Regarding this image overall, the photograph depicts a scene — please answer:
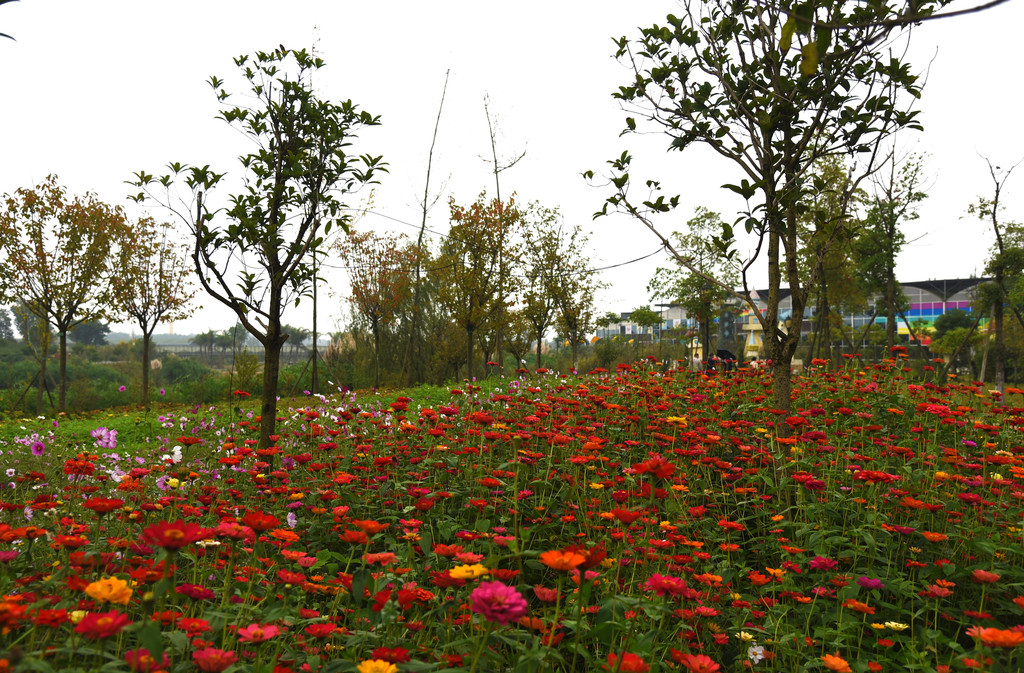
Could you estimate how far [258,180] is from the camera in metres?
4.73

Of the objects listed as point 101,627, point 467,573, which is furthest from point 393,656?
point 101,627

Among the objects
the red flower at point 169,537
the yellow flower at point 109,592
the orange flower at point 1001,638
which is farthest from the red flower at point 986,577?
the yellow flower at point 109,592

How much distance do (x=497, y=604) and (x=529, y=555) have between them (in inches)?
57.0

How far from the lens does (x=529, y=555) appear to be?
2539 mm

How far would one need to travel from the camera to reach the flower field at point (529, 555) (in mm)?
1537

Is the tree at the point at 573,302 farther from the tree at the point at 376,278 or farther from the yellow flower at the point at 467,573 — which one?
the yellow flower at the point at 467,573

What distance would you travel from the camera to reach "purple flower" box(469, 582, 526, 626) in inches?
44.4

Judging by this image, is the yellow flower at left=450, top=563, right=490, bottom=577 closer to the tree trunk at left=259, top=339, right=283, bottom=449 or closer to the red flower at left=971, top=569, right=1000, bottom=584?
the red flower at left=971, top=569, right=1000, bottom=584

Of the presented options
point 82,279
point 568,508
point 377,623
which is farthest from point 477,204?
point 377,623

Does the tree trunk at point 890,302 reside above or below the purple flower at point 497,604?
above

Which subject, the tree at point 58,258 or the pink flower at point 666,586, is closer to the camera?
the pink flower at point 666,586

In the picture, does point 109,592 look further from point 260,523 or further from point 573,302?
point 573,302

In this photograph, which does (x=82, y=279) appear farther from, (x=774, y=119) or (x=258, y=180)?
(x=774, y=119)

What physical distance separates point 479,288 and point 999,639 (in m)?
16.3
